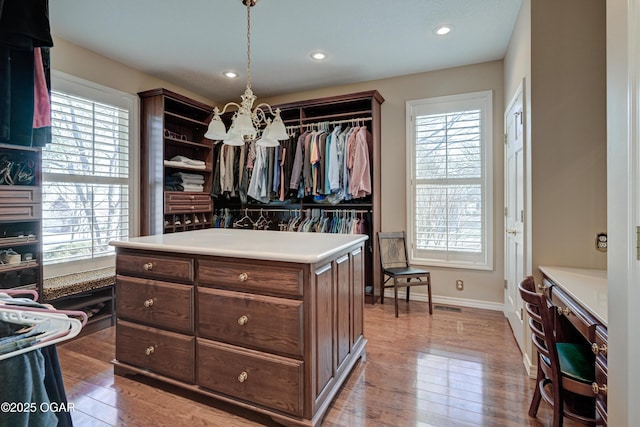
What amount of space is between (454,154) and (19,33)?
357 centimetres

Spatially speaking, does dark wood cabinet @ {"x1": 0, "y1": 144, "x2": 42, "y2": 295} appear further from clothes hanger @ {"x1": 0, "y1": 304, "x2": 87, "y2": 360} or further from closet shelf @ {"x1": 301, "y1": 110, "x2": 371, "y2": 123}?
closet shelf @ {"x1": 301, "y1": 110, "x2": 371, "y2": 123}

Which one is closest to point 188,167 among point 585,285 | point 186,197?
point 186,197

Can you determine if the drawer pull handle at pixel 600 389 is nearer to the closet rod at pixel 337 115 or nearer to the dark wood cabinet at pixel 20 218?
the closet rod at pixel 337 115

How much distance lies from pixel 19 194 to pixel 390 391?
3080mm

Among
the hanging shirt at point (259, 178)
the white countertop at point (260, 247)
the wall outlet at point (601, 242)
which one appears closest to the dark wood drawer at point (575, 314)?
the wall outlet at point (601, 242)

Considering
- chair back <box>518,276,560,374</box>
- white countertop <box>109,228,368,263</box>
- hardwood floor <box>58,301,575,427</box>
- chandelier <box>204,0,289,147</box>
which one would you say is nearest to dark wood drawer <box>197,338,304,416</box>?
hardwood floor <box>58,301,575,427</box>

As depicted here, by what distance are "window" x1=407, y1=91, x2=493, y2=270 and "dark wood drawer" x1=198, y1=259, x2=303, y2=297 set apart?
2541 millimetres

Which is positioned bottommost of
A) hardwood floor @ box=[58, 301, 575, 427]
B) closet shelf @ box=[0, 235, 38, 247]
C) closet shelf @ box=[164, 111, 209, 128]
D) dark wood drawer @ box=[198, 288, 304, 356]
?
hardwood floor @ box=[58, 301, 575, 427]

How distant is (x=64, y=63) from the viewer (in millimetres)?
2965

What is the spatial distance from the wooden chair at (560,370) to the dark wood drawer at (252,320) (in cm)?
112

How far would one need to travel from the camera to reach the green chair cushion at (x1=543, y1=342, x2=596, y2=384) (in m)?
1.42

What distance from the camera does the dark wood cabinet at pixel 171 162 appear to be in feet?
11.8

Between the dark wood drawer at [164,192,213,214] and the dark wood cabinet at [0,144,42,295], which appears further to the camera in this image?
the dark wood drawer at [164,192,213,214]

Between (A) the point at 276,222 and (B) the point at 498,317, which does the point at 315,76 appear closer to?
(A) the point at 276,222
